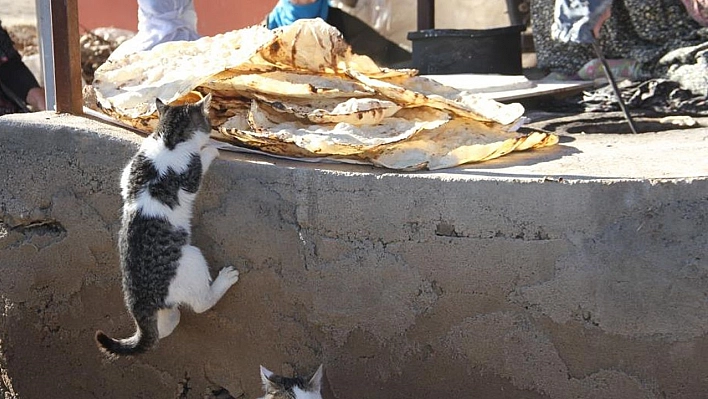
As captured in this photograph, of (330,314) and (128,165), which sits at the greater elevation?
(128,165)

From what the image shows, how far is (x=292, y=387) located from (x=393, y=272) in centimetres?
47

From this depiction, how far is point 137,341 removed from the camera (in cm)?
302

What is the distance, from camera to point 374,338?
9.66 feet

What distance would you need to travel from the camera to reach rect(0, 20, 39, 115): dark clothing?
5074 mm

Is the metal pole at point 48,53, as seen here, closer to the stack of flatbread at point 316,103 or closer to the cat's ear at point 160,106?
the stack of flatbread at point 316,103

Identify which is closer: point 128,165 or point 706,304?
point 706,304

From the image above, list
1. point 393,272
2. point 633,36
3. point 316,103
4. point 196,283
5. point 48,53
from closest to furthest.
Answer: point 393,272
point 196,283
point 316,103
point 48,53
point 633,36

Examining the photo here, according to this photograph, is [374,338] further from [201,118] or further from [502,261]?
[201,118]

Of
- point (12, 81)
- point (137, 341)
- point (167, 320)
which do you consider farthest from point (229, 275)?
point (12, 81)

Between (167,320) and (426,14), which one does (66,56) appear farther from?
(426,14)

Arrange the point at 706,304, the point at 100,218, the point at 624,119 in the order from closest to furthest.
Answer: the point at 706,304 < the point at 100,218 < the point at 624,119

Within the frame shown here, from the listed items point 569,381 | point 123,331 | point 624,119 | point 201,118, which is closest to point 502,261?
point 569,381

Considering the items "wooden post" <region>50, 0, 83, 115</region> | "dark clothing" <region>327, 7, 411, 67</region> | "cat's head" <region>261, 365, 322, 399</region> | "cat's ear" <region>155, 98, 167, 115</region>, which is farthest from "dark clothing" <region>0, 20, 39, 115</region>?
"cat's head" <region>261, 365, 322, 399</region>

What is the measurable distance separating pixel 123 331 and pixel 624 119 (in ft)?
7.79
